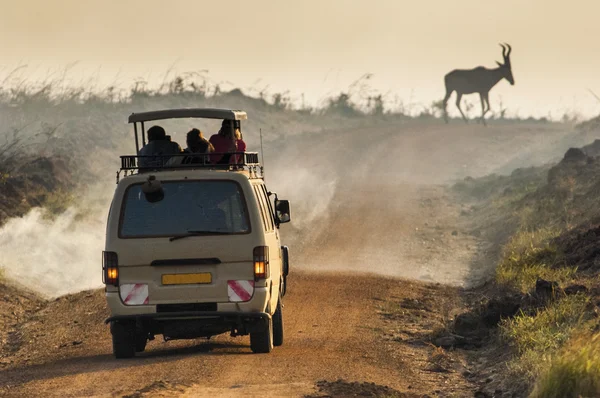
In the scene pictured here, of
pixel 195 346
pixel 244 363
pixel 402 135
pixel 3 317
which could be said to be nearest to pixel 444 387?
pixel 244 363

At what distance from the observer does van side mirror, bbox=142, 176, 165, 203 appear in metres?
12.9

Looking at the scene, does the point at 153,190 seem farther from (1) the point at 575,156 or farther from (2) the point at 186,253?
(1) the point at 575,156

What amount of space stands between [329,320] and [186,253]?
14.4 ft

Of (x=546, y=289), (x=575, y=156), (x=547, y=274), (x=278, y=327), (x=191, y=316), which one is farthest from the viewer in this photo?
(x=575, y=156)

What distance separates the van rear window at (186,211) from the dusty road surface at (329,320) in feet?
4.47

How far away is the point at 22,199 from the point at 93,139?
11259mm

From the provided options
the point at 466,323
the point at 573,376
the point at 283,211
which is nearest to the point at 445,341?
the point at 466,323

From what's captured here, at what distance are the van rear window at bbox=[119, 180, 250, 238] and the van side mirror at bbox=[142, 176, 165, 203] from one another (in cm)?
3

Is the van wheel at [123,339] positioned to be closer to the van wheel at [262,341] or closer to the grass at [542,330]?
the van wheel at [262,341]

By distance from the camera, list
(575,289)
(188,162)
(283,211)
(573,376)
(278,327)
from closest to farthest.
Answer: (573,376)
(188,162)
(278,327)
(283,211)
(575,289)

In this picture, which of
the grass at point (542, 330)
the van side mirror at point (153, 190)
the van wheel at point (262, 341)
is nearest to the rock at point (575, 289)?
the grass at point (542, 330)

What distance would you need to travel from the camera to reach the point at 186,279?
1291 cm

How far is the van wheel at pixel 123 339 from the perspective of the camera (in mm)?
13234

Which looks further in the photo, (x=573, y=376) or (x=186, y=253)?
(x=186, y=253)
